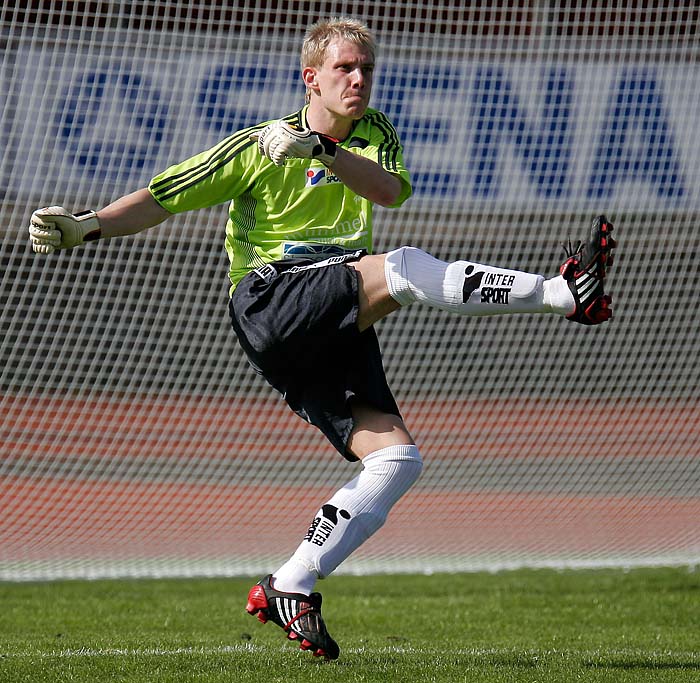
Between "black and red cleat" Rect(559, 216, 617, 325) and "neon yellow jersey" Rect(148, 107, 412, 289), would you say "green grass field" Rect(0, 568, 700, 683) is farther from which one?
"neon yellow jersey" Rect(148, 107, 412, 289)

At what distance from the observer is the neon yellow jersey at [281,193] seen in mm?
3697

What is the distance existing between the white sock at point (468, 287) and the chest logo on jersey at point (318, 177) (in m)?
0.46

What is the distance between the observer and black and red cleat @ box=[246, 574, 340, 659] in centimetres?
345

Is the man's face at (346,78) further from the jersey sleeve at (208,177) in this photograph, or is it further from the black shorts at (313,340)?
the black shorts at (313,340)

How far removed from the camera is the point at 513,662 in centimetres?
389

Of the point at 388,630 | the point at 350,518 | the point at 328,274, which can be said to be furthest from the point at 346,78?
the point at 388,630

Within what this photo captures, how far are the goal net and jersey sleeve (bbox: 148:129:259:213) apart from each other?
13.5 ft

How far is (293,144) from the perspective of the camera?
3172 mm

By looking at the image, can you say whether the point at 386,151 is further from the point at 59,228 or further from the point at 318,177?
the point at 59,228

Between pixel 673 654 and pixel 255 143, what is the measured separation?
2.56 meters

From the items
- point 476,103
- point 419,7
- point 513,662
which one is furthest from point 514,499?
point 513,662

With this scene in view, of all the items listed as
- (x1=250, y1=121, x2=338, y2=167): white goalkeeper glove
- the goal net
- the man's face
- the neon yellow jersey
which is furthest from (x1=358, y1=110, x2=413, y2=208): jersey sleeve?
the goal net

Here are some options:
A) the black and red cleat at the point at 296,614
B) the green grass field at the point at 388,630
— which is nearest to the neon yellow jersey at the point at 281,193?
the black and red cleat at the point at 296,614

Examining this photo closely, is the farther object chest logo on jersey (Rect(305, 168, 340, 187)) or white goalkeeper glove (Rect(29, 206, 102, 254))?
chest logo on jersey (Rect(305, 168, 340, 187))
